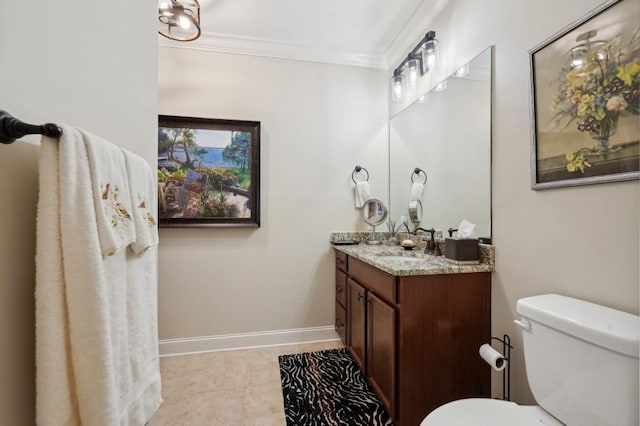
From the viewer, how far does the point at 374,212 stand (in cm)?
269

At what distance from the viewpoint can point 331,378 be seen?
6.47 feet

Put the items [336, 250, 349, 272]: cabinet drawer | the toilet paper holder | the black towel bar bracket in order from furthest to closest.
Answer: [336, 250, 349, 272]: cabinet drawer
the toilet paper holder
the black towel bar bracket

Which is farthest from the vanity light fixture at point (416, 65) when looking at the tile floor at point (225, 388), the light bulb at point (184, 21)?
the tile floor at point (225, 388)

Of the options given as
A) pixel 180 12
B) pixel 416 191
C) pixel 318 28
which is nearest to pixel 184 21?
pixel 180 12

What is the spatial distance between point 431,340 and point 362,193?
146 centimetres

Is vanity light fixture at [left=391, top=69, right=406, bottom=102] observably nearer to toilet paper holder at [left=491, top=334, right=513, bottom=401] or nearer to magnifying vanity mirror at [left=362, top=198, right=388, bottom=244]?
magnifying vanity mirror at [left=362, top=198, right=388, bottom=244]

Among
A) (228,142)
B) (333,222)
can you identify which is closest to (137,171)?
(228,142)

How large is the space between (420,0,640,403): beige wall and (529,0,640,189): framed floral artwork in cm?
5

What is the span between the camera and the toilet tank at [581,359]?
2.65 feet

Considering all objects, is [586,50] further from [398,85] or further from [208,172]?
[208,172]

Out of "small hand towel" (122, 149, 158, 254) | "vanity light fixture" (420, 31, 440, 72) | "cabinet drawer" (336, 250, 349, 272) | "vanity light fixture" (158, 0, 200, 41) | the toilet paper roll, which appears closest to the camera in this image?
"small hand towel" (122, 149, 158, 254)

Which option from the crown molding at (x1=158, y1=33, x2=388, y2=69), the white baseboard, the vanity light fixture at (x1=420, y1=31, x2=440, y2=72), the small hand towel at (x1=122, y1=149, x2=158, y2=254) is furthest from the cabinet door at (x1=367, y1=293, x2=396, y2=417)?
the crown molding at (x1=158, y1=33, x2=388, y2=69)

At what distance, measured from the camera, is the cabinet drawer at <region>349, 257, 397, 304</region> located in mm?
1493

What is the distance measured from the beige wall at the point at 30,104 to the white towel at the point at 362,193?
208cm
